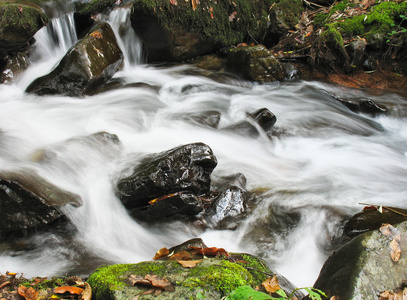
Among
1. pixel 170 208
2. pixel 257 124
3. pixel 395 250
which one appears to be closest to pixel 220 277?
pixel 395 250

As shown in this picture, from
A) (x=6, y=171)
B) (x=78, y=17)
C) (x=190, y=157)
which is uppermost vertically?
(x=78, y=17)

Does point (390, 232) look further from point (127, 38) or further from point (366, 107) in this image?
point (127, 38)

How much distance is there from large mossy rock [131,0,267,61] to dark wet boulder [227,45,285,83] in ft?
4.06

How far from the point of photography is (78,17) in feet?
28.1

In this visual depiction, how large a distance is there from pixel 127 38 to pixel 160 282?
752 centimetres

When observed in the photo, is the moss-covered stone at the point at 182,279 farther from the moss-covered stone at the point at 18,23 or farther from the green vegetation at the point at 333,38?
the green vegetation at the point at 333,38

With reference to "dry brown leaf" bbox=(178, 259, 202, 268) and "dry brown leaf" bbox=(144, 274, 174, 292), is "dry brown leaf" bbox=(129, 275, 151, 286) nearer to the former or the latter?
"dry brown leaf" bbox=(144, 274, 174, 292)

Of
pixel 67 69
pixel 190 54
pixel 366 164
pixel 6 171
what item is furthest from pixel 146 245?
pixel 190 54

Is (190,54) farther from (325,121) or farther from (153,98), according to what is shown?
(325,121)

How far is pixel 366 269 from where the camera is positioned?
2.12m

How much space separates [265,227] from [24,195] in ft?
8.68

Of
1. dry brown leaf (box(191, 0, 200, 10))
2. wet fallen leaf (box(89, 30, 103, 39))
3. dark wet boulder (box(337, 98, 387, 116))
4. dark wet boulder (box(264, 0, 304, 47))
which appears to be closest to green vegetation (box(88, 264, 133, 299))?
wet fallen leaf (box(89, 30, 103, 39))

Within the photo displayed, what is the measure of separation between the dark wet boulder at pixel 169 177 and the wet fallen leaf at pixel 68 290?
5.51 ft

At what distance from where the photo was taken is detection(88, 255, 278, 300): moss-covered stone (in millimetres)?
1920
